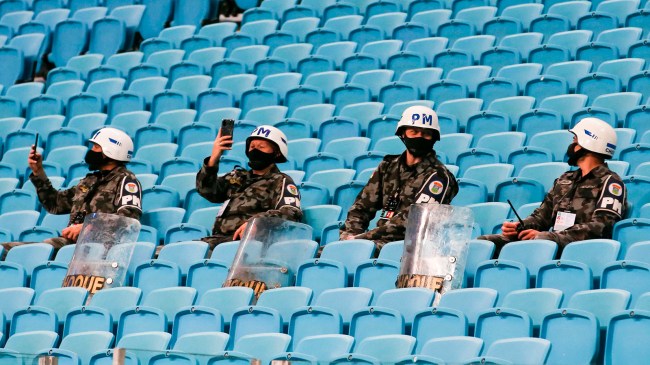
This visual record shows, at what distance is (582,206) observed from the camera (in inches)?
340

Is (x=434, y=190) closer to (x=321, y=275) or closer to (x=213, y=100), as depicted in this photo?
(x=321, y=275)

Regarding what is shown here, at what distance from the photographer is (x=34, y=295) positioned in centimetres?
918

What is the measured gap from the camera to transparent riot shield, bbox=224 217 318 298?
8828 mm

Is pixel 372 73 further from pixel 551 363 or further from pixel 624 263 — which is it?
pixel 551 363

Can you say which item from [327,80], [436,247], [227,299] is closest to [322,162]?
[327,80]

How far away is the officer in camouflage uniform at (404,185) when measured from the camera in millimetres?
9047

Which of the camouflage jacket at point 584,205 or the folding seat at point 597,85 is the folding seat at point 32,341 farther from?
the folding seat at point 597,85

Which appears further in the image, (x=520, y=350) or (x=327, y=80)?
(x=327, y=80)

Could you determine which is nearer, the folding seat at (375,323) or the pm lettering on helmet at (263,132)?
the folding seat at (375,323)

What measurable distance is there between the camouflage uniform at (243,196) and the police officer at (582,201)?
143cm

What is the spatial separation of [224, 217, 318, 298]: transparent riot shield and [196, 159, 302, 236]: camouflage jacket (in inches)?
10.9

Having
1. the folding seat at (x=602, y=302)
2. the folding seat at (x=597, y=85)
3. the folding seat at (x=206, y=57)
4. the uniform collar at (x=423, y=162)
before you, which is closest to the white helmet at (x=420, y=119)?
the uniform collar at (x=423, y=162)

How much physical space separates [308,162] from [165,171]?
1.17 metres

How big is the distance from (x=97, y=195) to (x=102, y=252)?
83 centimetres
